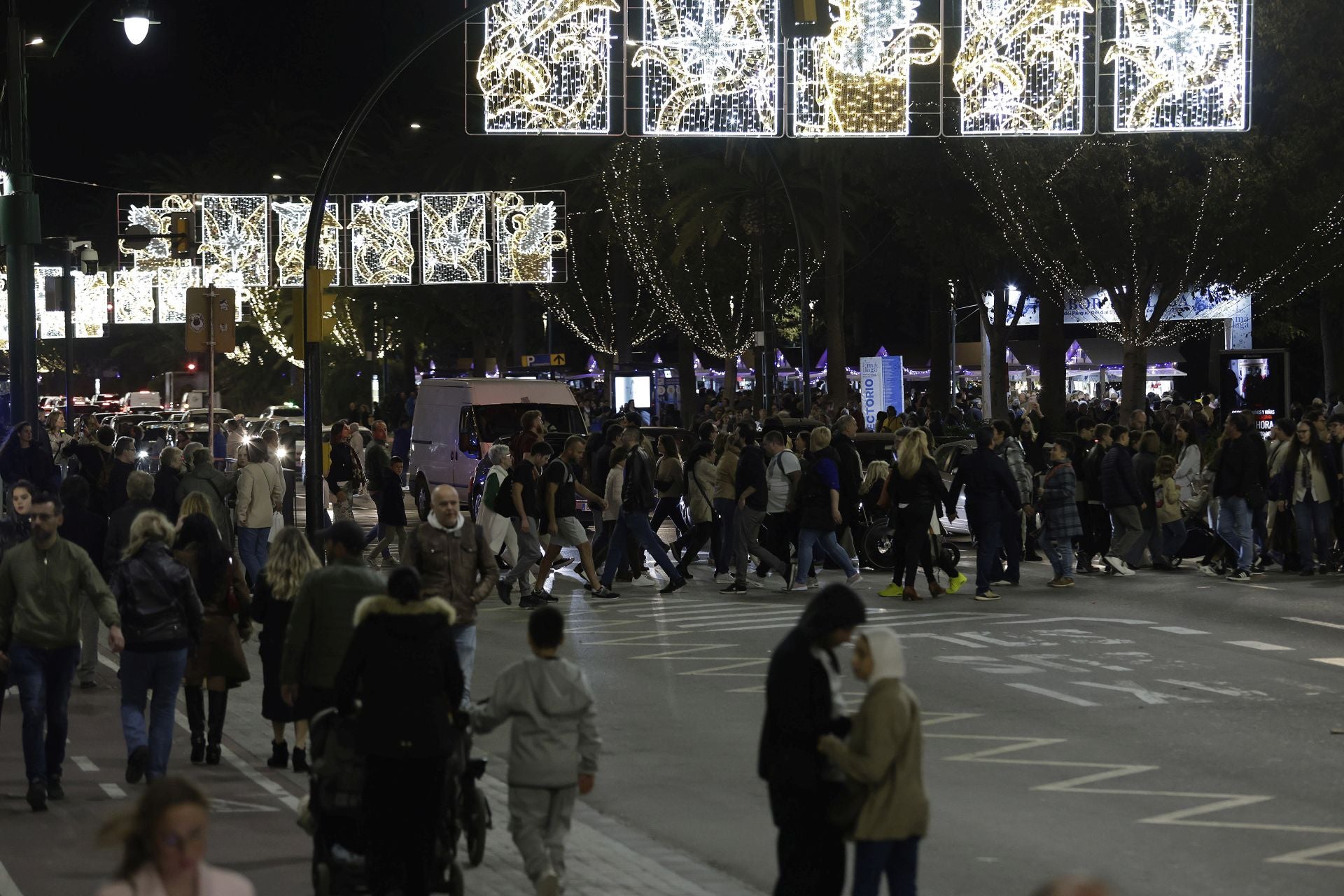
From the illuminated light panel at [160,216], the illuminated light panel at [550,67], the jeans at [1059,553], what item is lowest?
the jeans at [1059,553]

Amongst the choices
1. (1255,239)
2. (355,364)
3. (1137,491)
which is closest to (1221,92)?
(1137,491)

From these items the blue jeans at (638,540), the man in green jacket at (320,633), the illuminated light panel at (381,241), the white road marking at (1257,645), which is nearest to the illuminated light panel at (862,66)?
the blue jeans at (638,540)

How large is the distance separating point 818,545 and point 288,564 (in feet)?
35.7

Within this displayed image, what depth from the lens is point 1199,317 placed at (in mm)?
61531

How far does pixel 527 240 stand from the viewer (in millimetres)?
36750

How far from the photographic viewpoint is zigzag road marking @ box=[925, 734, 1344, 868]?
868 centimetres

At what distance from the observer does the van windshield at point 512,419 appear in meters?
32.8

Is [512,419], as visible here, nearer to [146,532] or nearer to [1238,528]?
[1238,528]

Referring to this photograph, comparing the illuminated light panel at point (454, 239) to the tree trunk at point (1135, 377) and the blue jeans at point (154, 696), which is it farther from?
the blue jeans at point (154, 696)

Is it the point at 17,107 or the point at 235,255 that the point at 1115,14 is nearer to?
the point at 17,107

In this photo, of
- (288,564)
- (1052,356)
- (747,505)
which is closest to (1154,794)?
(288,564)

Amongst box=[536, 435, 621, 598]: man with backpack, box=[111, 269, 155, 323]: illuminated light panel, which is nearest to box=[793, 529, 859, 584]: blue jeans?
box=[536, 435, 621, 598]: man with backpack

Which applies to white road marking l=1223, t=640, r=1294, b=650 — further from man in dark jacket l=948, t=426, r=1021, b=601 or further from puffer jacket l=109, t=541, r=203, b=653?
puffer jacket l=109, t=541, r=203, b=653

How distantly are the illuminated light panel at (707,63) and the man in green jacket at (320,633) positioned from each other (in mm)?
16277
